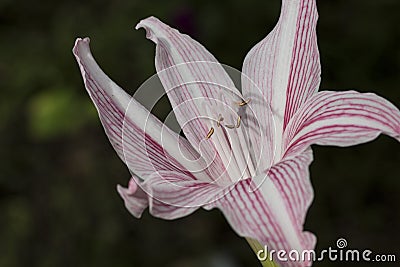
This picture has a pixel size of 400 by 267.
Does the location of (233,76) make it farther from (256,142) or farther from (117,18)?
(117,18)

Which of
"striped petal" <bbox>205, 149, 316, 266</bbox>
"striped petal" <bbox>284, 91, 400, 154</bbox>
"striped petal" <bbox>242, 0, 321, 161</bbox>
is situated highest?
"striped petal" <bbox>242, 0, 321, 161</bbox>

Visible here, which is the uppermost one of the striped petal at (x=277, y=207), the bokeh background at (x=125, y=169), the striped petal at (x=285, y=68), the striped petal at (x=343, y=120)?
the striped petal at (x=285, y=68)

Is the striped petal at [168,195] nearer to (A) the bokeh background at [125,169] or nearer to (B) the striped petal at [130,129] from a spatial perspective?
(B) the striped petal at [130,129]

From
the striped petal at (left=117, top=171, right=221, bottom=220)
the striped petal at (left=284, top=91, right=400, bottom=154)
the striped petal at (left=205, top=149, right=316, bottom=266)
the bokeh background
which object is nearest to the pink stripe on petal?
the striped petal at (left=117, top=171, right=221, bottom=220)

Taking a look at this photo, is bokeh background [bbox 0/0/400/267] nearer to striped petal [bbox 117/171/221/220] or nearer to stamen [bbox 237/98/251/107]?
stamen [bbox 237/98/251/107]

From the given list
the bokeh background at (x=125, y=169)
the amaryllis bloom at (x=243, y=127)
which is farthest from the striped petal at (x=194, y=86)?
the bokeh background at (x=125, y=169)

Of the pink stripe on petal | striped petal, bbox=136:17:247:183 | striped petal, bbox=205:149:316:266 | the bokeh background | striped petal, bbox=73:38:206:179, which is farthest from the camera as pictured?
the bokeh background

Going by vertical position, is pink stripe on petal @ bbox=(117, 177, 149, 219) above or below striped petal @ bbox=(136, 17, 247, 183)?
below
